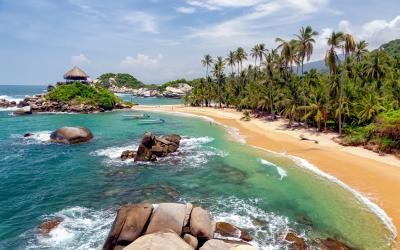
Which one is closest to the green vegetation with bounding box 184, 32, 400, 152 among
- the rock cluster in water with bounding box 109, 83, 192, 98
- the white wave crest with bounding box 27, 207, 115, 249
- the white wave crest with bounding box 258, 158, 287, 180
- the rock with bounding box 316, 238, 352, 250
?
the white wave crest with bounding box 258, 158, 287, 180

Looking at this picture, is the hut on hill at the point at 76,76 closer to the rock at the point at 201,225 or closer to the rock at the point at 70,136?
the rock at the point at 70,136

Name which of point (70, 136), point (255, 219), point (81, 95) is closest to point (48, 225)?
point (255, 219)

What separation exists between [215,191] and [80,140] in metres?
29.7

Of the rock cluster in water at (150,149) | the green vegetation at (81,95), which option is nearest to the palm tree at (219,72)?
the green vegetation at (81,95)

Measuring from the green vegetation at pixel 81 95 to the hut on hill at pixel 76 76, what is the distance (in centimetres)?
576

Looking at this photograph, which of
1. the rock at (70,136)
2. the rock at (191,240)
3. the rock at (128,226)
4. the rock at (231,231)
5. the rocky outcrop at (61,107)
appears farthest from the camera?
the rocky outcrop at (61,107)

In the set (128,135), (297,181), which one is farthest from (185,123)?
(297,181)

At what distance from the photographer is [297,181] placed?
31.4 meters

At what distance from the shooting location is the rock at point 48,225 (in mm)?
21744

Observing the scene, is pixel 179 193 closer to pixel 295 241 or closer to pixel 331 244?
pixel 295 241

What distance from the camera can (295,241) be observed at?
65.8ft

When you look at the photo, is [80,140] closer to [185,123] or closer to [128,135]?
[128,135]

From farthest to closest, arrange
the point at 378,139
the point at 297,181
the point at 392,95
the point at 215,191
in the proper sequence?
the point at 392,95 → the point at 378,139 → the point at 297,181 → the point at 215,191

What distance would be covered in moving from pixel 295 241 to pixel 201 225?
21.3 feet
